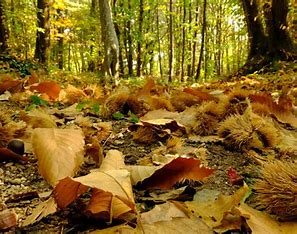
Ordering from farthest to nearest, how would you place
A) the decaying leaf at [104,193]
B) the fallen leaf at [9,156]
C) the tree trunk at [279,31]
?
the tree trunk at [279,31]
the fallen leaf at [9,156]
the decaying leaf at [104,193]

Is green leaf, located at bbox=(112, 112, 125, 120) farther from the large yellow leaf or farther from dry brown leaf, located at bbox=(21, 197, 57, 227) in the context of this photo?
dry brown leaf, located at bbox=(21, 197, 57, 227)

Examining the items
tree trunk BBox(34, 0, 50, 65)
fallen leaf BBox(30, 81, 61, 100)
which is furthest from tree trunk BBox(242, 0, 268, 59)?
fallen leaf BBox(30, 81, 61, 100)

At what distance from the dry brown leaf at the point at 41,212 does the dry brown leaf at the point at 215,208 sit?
1.05 feet

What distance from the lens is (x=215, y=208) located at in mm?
920

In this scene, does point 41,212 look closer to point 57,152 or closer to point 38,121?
point 57,152

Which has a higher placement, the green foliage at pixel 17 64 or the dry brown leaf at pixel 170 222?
the dry brown leaf at pixel 170 222

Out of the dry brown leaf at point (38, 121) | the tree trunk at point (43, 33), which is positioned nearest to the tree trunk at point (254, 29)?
the tree trunk at point (43, 33)

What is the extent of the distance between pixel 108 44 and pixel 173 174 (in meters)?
6.70

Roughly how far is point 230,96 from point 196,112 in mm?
308

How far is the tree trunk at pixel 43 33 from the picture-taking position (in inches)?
540

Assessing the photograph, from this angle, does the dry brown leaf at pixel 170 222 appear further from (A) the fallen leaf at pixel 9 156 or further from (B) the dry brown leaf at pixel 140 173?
(A) the fallen leaf at pixel 9 156

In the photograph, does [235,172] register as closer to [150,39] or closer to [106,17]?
[106,17]

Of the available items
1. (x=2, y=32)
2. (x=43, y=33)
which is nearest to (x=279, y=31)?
(x=43, y=33)

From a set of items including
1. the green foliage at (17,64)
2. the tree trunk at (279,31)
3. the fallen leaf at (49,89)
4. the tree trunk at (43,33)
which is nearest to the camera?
the fallen leaf at (49,89)
